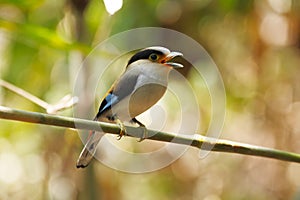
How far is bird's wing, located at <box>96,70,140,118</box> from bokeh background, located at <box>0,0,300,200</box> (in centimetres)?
92

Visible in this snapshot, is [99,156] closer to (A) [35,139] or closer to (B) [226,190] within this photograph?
(A) [35,139]

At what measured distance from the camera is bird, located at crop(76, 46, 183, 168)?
1.72m

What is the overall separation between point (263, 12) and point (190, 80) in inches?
20.2

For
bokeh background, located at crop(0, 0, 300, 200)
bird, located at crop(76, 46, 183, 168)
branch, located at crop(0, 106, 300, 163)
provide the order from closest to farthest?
branch, located at crop(0, 106, 300, 163)
bird, located at crop(76, 46, 183, 168)
bokeh background, located at crop(0, 0, 300, 200)

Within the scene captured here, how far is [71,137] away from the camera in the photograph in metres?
2.80

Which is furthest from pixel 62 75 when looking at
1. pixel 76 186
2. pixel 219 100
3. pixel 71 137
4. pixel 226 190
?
pixel 226 190

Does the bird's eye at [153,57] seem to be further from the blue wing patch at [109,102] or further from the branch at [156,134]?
the branch at [156,134]

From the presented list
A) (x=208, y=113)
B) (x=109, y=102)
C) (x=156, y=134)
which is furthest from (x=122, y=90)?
(x=208, y=113)

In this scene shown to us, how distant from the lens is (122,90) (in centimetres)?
182

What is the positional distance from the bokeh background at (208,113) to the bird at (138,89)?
928mm

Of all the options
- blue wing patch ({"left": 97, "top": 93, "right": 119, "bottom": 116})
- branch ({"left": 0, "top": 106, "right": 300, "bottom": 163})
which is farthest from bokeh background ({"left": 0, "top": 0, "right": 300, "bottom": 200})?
branch ({"left": 0, "top": 106, "right": 300, "bottom": 163})

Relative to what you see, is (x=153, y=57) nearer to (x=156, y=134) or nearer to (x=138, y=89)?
(x=138, y=89)

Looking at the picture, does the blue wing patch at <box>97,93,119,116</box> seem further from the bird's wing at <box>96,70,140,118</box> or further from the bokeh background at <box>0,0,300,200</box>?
the bokeh background at <box>0,0,300,200</box>

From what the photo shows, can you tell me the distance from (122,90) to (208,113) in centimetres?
136
